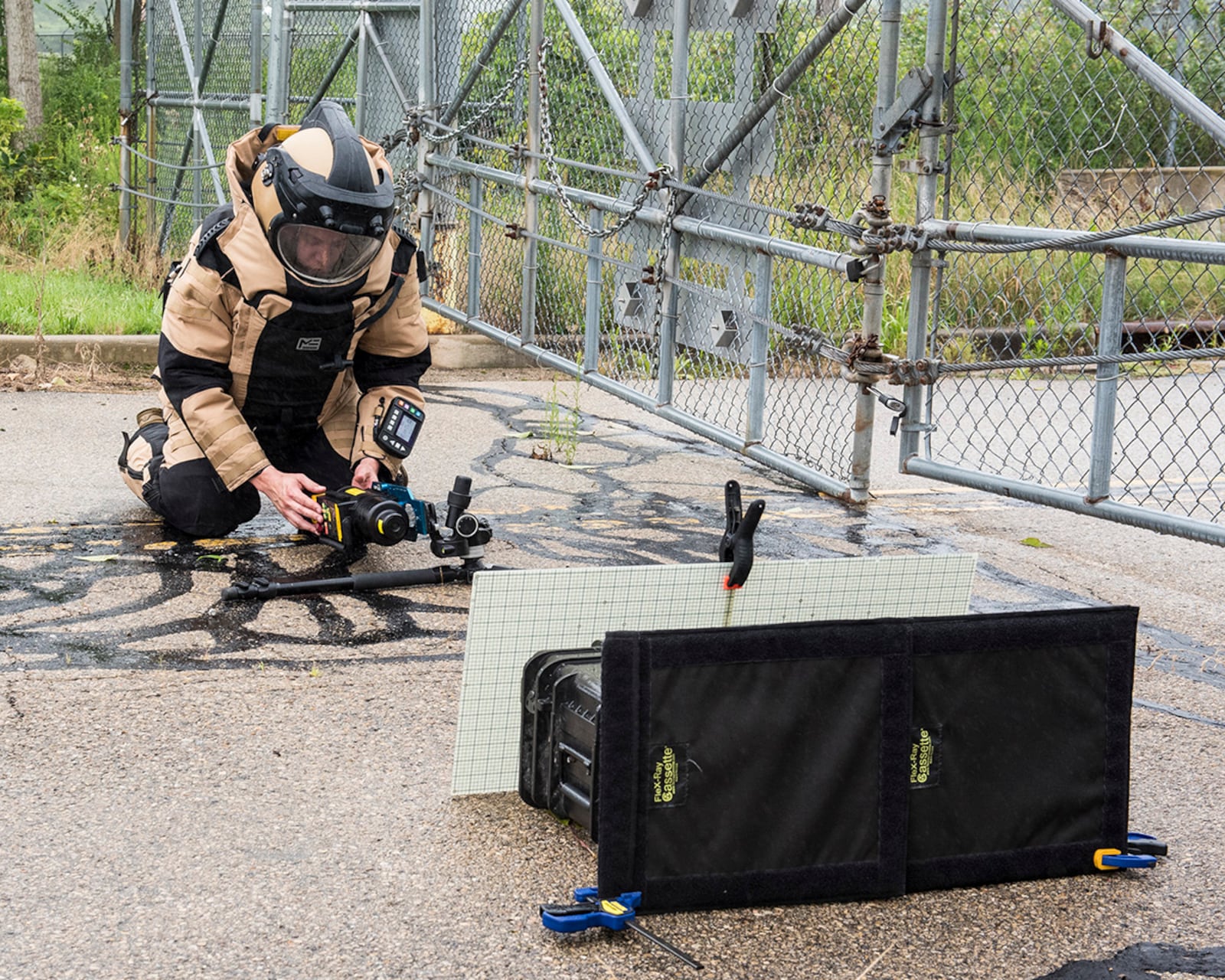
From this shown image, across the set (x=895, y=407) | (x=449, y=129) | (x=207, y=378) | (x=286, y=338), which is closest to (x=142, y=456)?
(x=207, y=378)

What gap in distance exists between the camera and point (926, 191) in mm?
5469

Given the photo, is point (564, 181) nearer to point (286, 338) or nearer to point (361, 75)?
point (361, 75)

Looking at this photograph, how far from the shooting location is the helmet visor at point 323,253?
450cm

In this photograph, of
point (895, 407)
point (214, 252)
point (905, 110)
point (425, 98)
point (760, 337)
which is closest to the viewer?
point (214, 252)

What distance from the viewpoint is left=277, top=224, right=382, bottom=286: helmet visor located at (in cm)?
450

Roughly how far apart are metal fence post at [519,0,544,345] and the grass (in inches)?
94.5

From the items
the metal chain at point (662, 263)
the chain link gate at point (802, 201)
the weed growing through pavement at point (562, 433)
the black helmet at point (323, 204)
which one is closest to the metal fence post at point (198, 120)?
the chain link gate at point (802, 201)

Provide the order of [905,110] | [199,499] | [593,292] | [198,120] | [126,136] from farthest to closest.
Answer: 1. [126,136]
2. [198,120]
3. [593,292]
4. [905,110]
5. [199,499]

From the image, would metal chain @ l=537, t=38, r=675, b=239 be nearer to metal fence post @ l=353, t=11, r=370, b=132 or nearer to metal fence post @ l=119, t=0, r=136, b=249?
metal fence post @ l=353, t=11, r=370, b=132

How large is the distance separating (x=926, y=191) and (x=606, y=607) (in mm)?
2956

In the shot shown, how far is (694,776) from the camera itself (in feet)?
8.70

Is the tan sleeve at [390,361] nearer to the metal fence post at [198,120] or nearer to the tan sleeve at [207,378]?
the tan sleeve at [207,378]

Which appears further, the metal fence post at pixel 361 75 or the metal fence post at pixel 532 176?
the metal fence post at pixel 361 75

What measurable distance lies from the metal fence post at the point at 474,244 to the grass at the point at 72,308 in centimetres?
194
